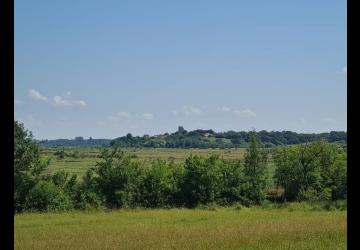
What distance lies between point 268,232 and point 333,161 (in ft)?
86.7

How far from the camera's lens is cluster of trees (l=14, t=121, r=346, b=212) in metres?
30.7

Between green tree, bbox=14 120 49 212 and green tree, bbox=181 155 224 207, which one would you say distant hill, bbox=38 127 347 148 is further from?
green tree, bbox=14 120 49 212

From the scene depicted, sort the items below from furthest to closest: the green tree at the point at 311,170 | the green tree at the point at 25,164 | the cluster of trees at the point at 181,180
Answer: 1. the green tree at the point at 311,170
2. the cluster of trees at the point at 181,180
3. the green tree at the point at 25,164

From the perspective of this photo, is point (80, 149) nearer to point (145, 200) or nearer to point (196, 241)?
point (145, 200)

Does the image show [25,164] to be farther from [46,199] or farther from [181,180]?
[181,180]

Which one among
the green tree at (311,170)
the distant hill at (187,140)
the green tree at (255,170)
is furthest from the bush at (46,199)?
the distant hill at (187,140)

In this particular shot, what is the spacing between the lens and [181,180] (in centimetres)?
3500

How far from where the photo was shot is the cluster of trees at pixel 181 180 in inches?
1207

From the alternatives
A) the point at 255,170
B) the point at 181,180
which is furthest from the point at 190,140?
the point at 181,180

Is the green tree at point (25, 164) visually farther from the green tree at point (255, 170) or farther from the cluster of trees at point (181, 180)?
the green tree at point (255, 170)

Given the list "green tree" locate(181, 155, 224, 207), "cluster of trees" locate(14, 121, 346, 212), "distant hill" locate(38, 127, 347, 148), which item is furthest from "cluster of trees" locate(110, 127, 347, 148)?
"green tree" locate(181, 155, 224, 207)
